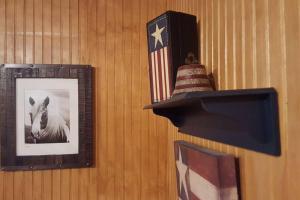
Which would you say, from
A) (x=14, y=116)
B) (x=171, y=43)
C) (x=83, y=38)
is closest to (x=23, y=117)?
(x=14, y=116)

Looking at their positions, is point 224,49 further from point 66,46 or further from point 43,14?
point 43,14

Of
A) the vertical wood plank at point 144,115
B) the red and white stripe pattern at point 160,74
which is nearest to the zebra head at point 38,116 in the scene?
the vertical wood plank at point 144,115

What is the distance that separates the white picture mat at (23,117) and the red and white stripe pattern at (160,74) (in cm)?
61

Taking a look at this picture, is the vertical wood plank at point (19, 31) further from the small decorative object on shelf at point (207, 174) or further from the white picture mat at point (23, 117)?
the small decorative object on shelf at point (207, 174)

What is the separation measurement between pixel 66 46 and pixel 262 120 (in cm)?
140

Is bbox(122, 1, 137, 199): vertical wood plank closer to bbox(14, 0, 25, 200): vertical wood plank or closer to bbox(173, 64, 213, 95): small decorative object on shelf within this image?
bbox(14, 0, 25, 200): vertical wood plank

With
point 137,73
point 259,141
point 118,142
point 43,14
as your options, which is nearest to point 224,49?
point 259,141

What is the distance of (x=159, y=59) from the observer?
50.4 inches

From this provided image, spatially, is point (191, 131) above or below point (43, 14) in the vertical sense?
below

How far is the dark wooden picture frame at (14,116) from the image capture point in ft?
5.64

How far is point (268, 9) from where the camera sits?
0.75 metres

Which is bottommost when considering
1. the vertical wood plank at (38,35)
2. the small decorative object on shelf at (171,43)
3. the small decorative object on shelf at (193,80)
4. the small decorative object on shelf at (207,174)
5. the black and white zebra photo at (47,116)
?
the small decorative object on shelf at (207,174)

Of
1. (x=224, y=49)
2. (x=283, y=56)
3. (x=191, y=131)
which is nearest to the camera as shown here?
(x=283, y=56)

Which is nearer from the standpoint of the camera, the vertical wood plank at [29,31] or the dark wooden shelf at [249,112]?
the dark wooden shelf at [249,112]
